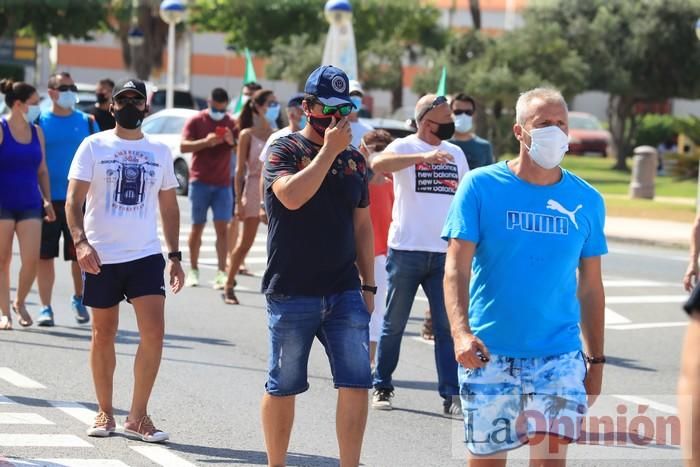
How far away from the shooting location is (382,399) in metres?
8.37

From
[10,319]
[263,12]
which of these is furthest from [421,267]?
[263,12]

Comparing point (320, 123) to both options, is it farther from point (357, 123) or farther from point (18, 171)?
point (357, 123)

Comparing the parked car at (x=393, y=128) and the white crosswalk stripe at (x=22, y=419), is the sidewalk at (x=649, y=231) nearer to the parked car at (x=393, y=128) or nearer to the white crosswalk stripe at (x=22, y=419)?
the parked car at (x=393, y=128)

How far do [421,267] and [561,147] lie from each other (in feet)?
10.9

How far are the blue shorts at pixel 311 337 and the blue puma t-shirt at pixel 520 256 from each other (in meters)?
0.98

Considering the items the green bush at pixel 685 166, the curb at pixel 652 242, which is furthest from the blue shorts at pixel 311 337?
the green bush at pixel 685 166

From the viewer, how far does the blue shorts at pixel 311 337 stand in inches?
230

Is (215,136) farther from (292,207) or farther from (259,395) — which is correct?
(292,207)

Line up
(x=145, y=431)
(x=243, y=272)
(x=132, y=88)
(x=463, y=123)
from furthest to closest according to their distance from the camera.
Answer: (x=243, y=272)
(x=463, y=123)
(x=132, y=88)
(x=145, y=431)

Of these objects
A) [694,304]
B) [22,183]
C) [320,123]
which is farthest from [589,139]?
[694,304]

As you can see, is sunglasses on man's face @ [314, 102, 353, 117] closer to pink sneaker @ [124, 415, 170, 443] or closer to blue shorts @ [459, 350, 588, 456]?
blue shorts @ [459, 350, 588, 456]

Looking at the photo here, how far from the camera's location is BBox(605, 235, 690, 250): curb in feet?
67.2

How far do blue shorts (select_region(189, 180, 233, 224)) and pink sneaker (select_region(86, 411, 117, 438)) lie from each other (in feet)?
20.0

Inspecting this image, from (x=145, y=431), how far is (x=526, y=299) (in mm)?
2935
